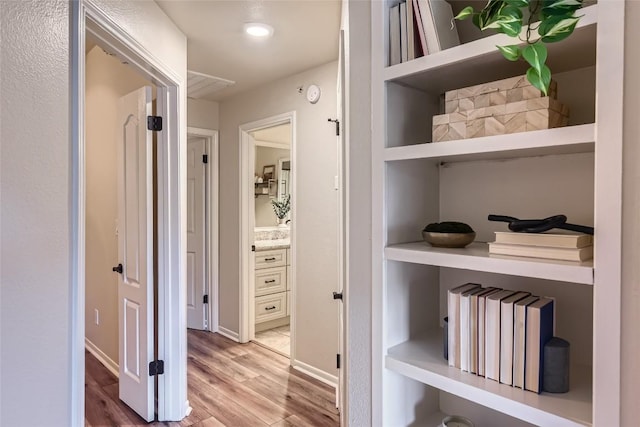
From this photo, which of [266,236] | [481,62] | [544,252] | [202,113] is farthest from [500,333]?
[266,236]

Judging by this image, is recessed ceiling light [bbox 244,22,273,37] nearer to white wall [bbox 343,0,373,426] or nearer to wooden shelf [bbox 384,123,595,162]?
white wall [bbox 343,0,373,426]

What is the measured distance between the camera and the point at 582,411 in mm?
837

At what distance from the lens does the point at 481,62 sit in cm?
99

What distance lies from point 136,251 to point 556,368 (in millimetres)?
2337

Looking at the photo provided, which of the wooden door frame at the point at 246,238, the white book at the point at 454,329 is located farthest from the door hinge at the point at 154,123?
the white book at the point at 454,329

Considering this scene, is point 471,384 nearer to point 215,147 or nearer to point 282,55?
point 282,55

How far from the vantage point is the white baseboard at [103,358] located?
3073 millimetres

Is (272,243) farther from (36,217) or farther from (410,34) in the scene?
(410,34)

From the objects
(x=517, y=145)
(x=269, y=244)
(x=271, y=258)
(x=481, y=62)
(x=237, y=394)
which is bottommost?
(x=237, y=394)

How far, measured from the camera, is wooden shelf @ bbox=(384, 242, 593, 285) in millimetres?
806

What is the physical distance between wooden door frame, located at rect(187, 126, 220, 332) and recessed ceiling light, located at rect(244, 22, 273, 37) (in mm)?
1739

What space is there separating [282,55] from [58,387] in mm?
2354

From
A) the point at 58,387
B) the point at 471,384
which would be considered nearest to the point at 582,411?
the point at 471,384

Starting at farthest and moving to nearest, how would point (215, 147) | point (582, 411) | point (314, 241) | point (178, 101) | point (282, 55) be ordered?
1. point (215, 147)
2. point (314, 241)
3. point (282, 55)
4. point (178, 101)
5. point (582, 411)
